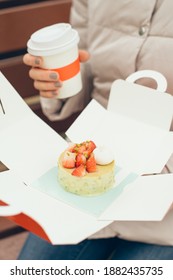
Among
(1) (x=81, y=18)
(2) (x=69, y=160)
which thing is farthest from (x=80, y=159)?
(1) (x=81, y=18)

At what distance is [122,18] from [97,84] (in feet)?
0.69

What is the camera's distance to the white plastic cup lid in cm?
114

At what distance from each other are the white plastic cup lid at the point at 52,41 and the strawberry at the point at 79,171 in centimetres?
29

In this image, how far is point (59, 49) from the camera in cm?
114

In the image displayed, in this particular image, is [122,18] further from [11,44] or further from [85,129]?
[11,44]

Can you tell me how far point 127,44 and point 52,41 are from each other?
0.26 meters

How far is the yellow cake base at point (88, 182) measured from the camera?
1013 millimetres

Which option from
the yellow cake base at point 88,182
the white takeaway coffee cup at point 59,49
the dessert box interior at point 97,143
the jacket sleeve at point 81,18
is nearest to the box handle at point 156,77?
the dessert box interior at point 97,143

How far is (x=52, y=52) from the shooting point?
44.9 inches

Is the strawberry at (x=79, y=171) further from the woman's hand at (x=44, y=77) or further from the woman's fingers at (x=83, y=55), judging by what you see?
the woman's fingers at (x=83, y=55)

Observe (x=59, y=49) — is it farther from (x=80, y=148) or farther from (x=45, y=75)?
(x=80, y=148)

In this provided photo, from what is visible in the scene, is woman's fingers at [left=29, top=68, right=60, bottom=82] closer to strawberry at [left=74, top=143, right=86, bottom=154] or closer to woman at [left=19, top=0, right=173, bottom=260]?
woman at [left=19, top=0, right=173, bottom=260]

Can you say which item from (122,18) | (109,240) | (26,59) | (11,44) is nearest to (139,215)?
(109,240)

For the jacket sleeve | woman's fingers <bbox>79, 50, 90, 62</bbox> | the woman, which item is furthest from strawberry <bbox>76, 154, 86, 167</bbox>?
the jacket sleeve
